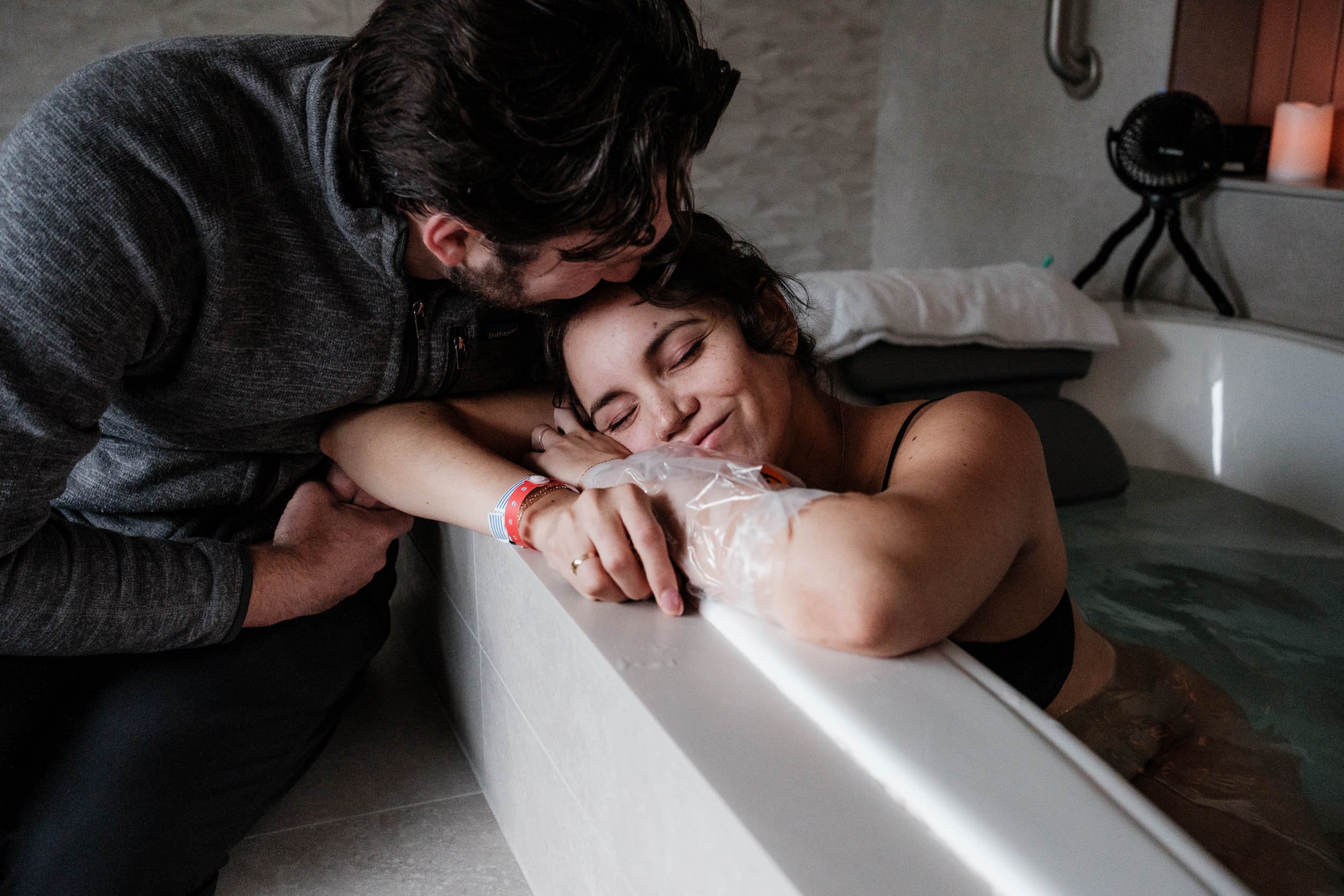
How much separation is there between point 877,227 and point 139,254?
10.0 feet

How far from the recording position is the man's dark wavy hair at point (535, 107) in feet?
3.10

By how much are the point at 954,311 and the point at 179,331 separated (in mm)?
1488

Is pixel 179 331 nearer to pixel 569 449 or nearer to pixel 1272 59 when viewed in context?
pixel 569 449

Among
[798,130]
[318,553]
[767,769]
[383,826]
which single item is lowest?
[383,826]

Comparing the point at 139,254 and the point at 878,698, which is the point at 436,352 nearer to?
the point at 139,254

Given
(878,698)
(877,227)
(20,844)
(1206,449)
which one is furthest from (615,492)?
(877,227)

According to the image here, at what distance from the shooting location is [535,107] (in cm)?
96

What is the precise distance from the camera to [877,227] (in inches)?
149

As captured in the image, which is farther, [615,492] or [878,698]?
[615,492]

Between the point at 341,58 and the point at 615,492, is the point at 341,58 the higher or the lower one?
the higher one

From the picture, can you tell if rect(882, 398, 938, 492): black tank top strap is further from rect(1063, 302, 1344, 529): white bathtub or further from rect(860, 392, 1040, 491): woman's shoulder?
rect(1063, 302, 1344, 529): white bathtub

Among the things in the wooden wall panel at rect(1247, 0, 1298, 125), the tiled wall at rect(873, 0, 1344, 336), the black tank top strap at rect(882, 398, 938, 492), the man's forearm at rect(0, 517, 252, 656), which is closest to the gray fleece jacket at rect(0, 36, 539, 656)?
the man's forearm at rect(0, 517, 252, 656)

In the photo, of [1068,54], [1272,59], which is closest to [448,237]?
[1068,54]

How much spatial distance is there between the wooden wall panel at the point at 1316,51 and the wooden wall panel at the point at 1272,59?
1 cm
